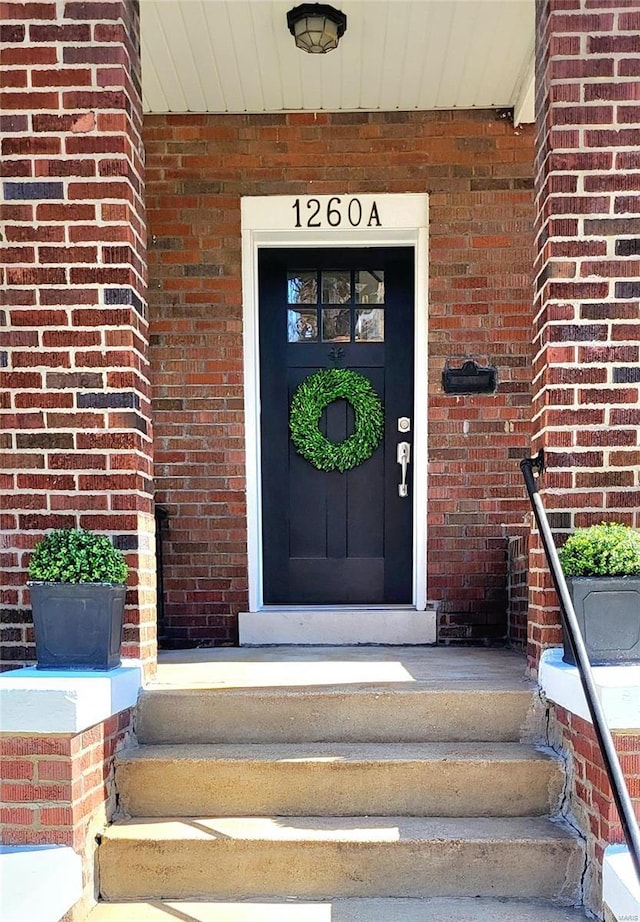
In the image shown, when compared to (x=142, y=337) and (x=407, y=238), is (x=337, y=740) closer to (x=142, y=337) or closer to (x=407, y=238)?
(x=142, y=337)

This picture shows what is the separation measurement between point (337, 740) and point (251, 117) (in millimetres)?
→ 3220

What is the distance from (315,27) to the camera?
3055mm

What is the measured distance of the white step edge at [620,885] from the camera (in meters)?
1.86

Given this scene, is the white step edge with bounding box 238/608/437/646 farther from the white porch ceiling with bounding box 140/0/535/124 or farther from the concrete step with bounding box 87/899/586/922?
the white porch ceiling with bounding box 140/0/535/124

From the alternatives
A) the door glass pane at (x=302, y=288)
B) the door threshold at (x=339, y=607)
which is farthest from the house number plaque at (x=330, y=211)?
the door threshold at (x=339, y=607)

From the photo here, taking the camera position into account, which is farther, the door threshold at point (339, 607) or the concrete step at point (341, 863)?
the door threshold at point (339, 607)

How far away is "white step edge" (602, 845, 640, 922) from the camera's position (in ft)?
6.09

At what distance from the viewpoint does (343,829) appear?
2322mm

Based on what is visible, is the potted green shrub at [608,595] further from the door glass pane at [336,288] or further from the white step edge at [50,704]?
the door glass pane at [336,288]

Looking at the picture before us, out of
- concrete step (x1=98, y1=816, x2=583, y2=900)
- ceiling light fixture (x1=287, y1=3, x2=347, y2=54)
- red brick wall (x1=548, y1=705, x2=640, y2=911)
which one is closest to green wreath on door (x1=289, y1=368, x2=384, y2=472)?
ceiling light fixture (x1=287, y1=3, x2=347, y2=54)

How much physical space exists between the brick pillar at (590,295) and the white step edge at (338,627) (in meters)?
1.32

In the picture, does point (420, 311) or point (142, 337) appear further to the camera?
point (420, 311)

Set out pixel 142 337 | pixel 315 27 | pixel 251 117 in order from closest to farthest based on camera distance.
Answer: pixel 142 337 → pixel 315 27 → pixel 251 117

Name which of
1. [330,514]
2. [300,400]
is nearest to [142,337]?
[300,400]
